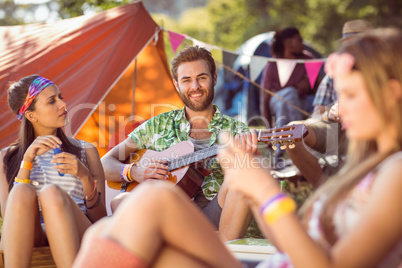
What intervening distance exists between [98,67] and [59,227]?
2.19m

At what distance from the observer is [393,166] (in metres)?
1.36

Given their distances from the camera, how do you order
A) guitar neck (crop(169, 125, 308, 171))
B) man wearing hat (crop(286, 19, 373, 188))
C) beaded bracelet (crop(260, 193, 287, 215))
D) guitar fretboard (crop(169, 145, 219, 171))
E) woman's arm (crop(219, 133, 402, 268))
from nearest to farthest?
woman's arm (crop(219, 133, 402, 268)) → beaded bracelet (crop(260, 193, 287, 215)) → guitar neck (crop(169, 125, 308, 171)) → guitar fretboard (crop(169, 145, 219, 171)) → man wearing hat (crop(286, 19, 373, 188))

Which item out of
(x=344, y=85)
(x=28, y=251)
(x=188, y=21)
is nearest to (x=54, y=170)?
(x=28, y=251)

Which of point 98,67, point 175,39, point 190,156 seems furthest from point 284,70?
point 190,156

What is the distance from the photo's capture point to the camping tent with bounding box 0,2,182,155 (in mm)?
4070

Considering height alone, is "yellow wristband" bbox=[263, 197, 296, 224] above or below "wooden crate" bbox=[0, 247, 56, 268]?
above

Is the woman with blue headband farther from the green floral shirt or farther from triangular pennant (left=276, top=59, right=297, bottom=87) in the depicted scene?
triangular pennant (left=276, top=59, right=297, bottom=87)

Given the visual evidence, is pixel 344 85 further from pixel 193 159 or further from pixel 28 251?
pixel 193 159

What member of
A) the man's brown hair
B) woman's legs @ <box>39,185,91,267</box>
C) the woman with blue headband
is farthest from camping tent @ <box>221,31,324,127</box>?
woman's legs @ <box>39,185,91,267</box>

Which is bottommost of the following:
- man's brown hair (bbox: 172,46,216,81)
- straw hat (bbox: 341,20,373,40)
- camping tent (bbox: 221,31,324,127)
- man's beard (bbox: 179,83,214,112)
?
camping tent (bbox: 221,31,324,127)

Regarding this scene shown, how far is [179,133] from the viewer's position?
3305 millimetres

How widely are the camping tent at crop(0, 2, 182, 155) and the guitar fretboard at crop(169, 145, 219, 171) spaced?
1101 mm

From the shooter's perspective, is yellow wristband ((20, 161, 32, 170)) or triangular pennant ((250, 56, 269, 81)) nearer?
yellow wristband ((20, 161, 32, 170))

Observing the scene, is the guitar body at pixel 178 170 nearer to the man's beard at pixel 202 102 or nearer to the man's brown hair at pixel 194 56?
the man's beard at pixel 202 102
